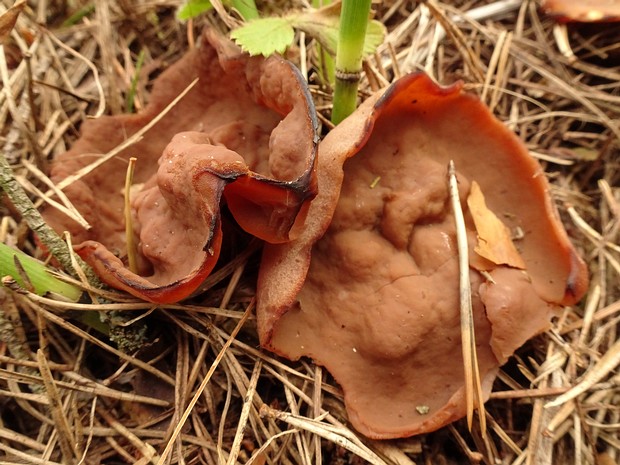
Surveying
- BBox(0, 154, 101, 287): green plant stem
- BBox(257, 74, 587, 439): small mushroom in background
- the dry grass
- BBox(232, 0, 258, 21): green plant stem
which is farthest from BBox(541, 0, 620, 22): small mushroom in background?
BBox(0, 154, 101, 287): green plant stem

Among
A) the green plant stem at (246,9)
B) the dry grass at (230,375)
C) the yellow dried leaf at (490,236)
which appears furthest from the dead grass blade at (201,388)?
the green plant stem at (246,9)

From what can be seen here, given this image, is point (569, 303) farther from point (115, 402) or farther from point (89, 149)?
point (89, 149)

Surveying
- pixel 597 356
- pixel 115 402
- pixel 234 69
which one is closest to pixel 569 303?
pixel 597 356

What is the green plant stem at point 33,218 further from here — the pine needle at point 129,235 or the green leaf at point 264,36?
the green leaf at point 264,36

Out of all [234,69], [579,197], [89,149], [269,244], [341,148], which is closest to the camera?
[341,148]

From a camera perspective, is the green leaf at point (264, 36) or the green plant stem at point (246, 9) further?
the green plant stem at point (246, 9)

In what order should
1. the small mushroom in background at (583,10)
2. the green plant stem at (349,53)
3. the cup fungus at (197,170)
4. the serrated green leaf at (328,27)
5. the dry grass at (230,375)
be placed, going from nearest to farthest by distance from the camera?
the cup fungus at (197,170)
the green plant stem at (349,53)
the dry grass at (230,375)
the serrated green leaf at (328,27)
the small mushroom in background at (583,10)
